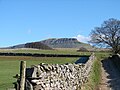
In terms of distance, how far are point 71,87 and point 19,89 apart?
691cm

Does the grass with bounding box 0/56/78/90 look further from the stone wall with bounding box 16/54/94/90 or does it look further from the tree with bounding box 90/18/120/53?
the tree with bounding box 90/18/120/53

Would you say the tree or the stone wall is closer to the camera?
the stone wall

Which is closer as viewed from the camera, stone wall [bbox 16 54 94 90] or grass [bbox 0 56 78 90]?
stone wall [bbox 16 54 94 90]

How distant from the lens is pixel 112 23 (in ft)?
358

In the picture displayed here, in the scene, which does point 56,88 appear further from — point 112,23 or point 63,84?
point 112,23

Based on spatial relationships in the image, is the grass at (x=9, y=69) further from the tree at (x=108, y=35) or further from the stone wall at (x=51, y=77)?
the tree at (x=108, y=35)

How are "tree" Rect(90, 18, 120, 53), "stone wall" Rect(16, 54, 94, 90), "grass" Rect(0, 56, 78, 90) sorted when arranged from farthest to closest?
Answer: "tree" Rect(90, 18, 120, 53), "grass" Rect(0, 56, 78, 90), "stone wall" Rect(16, 54, 94, 90)

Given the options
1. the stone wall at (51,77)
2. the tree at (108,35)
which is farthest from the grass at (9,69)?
the tree at (108,35)

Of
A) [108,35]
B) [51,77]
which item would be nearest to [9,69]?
[51,77]

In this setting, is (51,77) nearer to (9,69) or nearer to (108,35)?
(9,69)

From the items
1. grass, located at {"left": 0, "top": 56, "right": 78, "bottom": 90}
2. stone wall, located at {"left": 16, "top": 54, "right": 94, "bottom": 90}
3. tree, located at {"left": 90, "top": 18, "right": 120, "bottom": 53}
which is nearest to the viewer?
stone wall, located at {"left": 16, "top": 54, "right": 94, "bottom": 90}

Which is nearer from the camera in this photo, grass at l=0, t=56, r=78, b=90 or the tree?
grass at l=0, t=56, r=78, b=90

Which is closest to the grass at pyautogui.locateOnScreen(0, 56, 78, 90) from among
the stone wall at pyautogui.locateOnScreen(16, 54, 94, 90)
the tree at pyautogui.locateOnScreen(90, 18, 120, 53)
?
the stone wall at pyautogui.locateOnScreen(16, 54, 94, 90)

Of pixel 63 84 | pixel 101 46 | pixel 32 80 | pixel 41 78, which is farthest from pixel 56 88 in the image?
pixel 101 46
